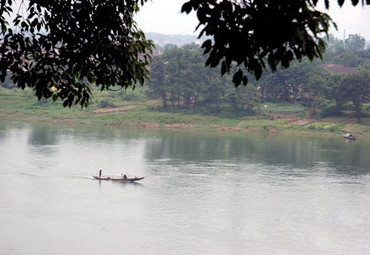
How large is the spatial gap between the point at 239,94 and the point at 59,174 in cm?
2806

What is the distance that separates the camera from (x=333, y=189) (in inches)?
1123

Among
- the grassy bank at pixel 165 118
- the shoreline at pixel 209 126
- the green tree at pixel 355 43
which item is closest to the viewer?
the shoreline at pixel 209 126

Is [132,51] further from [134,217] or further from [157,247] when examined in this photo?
[134,217]

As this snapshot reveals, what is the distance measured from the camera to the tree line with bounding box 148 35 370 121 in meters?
53.1

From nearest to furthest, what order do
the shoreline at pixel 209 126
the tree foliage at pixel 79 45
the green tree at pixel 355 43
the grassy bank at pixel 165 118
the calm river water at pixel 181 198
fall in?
the tree foliage at pixel 79 45
the calm river water at pixel 181 198
the shoreline at pixel 209 126
the grassy bank at pixel 165 118
the green tree at pixel 355 43

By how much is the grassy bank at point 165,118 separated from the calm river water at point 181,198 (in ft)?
31.6

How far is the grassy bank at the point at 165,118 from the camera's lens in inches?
2103

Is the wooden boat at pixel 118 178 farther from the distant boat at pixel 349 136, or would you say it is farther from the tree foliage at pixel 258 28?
the distant boat at pixel 349 136

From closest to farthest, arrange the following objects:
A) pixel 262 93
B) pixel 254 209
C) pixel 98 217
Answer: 1. pixel 98 217
2. pixel 254 209
3. pixel 262 93

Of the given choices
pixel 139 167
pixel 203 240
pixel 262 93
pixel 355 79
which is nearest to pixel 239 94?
pixel 262 93

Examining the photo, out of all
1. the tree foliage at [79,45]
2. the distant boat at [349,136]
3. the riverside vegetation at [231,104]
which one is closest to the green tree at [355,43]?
the riverside vegetation at [231,104]

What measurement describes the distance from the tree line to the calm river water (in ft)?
33.9

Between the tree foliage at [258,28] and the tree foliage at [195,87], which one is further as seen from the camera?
the tree foliage at [195,87]

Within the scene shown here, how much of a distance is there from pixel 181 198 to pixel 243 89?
101ft
